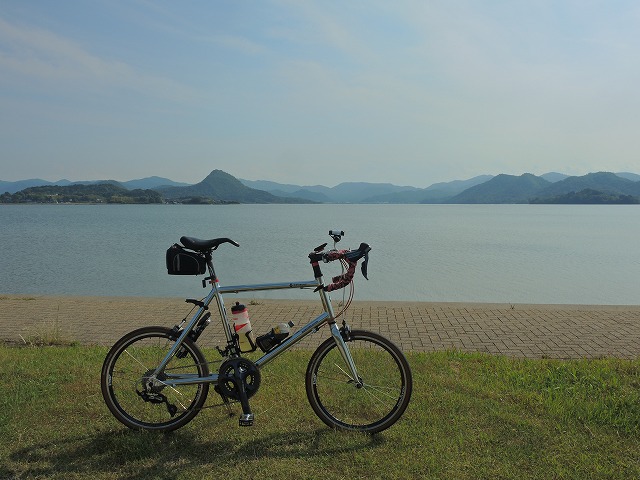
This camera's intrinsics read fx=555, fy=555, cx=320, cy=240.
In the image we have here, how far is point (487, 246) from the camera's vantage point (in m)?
31.4

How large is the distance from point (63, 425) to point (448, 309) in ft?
20.7

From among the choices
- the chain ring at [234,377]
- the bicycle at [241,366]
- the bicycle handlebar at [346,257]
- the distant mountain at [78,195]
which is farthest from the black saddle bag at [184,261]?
the distant mountain at [78,195]

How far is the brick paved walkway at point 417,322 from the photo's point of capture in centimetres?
661

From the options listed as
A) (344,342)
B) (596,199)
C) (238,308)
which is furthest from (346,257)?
(596,199)

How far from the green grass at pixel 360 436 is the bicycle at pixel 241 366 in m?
0.17

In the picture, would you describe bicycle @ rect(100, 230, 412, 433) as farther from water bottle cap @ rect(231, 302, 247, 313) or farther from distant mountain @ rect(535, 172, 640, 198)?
distant mountain @ rect(535, 172, 640, 198)

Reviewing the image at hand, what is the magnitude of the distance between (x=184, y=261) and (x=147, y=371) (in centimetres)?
84

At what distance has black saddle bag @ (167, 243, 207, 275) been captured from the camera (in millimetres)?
3781

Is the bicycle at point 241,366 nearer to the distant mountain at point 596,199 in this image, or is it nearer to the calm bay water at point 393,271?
the calm bay water at point 393,271

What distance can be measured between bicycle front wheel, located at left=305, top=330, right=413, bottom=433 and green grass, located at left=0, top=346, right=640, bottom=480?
0.14 metres

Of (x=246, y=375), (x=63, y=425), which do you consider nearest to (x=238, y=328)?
(x=246, y=375)

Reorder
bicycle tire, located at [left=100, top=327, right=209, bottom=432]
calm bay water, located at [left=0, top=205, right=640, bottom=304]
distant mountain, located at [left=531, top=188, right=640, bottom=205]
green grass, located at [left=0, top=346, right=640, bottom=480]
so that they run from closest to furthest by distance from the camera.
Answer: green grass, located at [left=0, top=346, right=640, bottom=480], bicycle tire, located at [left=100, top=327, right=209, bottom=432], calm bay water, located at [left=0, top=205, right=640, bottom=304], distant mountain, located at [left=531, top=188, right=640, bottom=205]

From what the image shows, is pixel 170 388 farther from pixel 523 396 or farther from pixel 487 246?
pixel 487 246

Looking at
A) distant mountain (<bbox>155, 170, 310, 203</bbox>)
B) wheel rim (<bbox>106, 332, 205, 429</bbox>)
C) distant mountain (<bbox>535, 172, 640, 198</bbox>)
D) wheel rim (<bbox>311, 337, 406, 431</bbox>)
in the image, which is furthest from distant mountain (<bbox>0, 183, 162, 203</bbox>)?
wheel rim (<bbox>311, 337, 406, 431</bbox>)
